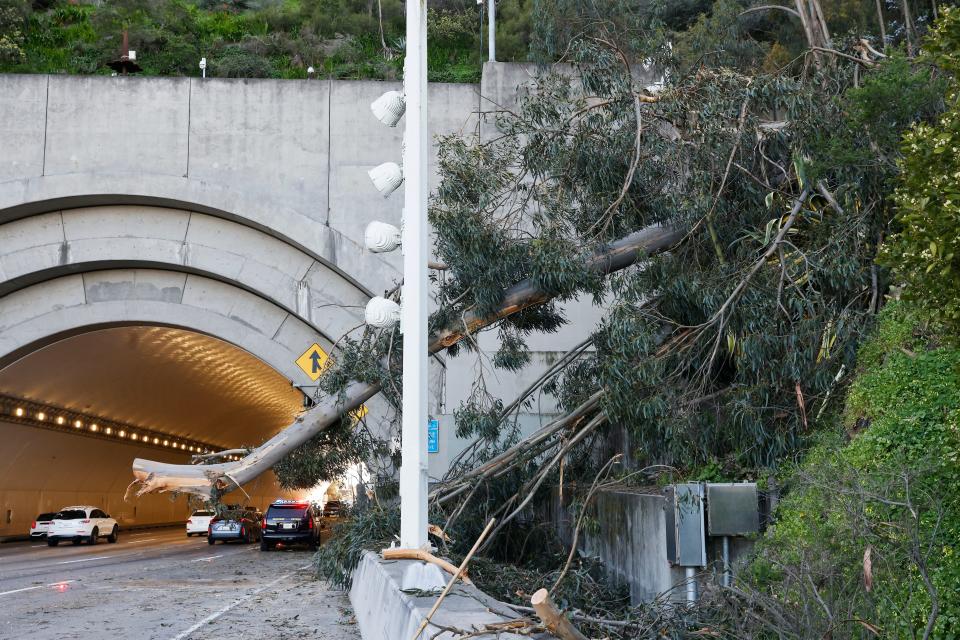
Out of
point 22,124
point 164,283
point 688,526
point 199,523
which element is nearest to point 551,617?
point 688,526

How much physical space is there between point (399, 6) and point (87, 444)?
22.6 m

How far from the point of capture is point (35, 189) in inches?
Result: 924

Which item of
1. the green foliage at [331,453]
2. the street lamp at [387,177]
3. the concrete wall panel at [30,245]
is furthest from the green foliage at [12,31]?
the street lamp at [387,177]

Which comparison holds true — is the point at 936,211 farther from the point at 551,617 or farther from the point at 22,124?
the point at 22,124

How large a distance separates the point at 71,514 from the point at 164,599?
68.0 feet

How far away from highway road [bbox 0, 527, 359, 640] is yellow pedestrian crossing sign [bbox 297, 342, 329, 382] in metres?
4.94

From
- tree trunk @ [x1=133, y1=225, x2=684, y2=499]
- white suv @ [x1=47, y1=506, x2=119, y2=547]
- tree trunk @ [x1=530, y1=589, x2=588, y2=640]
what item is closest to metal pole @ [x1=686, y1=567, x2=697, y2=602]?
tree trunk @ [x1=530, y1=589, x2=588, y2=640]

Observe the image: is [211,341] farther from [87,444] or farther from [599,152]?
[599,152]

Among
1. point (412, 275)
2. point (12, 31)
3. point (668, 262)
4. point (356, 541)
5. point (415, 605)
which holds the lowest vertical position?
point (356, 541)

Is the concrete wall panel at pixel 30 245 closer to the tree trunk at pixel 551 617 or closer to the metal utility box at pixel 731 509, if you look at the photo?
the metal utility box at pixel 731 509

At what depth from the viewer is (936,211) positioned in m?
7.77

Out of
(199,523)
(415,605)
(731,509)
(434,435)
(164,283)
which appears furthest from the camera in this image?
(199,523)

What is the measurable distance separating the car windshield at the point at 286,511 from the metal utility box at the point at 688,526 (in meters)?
22.6

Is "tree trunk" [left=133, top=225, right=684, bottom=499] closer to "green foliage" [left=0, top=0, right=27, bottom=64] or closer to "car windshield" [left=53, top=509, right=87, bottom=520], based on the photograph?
"green foliage" [left=0, top=0, right=27, bottom=64]
